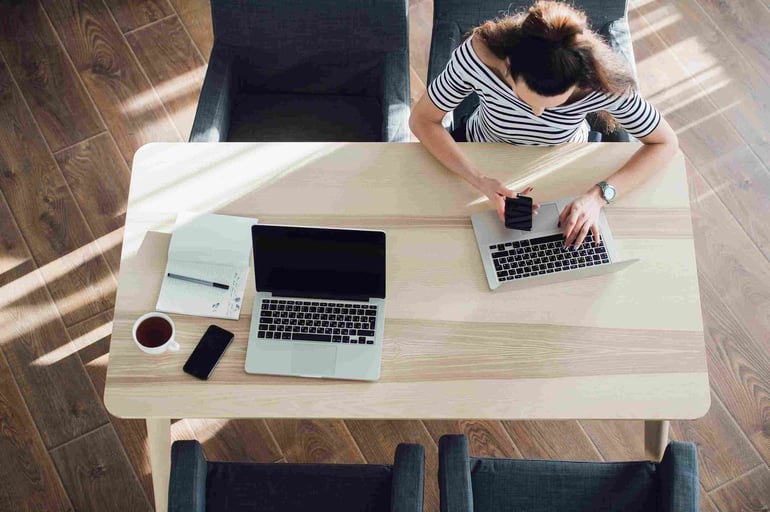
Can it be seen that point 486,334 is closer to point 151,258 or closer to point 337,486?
point 337,486

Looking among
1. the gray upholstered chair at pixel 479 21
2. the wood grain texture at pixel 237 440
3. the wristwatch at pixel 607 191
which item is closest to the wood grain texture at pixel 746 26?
the gray upholstered chair at pixel 479 21

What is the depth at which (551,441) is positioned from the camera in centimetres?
255

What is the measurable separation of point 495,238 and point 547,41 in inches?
18.9

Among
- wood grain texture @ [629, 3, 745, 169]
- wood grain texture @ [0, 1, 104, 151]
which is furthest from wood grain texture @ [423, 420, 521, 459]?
wood grain texture @ [0, 1, 104, 151]

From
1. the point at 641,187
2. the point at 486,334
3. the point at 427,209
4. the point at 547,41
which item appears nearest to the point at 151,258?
the point at 427,209

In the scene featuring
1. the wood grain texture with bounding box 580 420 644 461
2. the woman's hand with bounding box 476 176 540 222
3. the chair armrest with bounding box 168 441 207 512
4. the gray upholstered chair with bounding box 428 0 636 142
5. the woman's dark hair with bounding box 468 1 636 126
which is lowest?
the wood grain texture with bounding box 580 420 644 461

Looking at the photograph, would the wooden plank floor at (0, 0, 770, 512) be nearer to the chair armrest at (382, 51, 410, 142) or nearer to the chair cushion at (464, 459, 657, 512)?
the chair cushion at (464, 459, 657, 512)

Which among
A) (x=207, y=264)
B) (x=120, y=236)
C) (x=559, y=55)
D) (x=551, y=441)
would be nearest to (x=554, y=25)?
(x=559, y=55)

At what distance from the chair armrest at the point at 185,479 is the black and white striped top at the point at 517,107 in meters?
1.06

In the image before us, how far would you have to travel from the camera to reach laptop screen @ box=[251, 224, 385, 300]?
5.61 feet

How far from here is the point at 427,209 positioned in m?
1.95

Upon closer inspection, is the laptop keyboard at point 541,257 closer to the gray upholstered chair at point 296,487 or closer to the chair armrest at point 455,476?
the chair armrest at point 455,476

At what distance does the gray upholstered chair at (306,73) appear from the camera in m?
2.23

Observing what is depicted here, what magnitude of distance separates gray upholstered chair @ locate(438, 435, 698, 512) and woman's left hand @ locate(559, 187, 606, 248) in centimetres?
53
